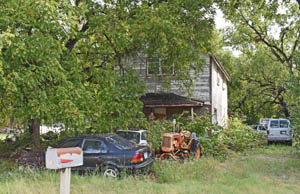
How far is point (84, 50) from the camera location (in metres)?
15.1

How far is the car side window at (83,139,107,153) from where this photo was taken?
10555 millimetres

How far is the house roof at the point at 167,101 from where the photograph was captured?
1890 cm

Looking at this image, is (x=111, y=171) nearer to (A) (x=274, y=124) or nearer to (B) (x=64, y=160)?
(B) (x=64, y=160)

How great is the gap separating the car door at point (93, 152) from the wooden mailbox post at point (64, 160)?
4606 mm

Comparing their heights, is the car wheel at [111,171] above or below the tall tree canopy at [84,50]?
below

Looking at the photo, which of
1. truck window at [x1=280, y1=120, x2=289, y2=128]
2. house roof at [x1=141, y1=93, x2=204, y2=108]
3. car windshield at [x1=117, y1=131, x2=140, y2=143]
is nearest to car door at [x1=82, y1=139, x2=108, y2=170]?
car windshield at [x1=117, y1=131, x2=140, y2=143]

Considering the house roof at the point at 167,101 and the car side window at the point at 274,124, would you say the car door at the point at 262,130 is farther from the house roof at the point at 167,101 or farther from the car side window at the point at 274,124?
the house roof at the point at 167,101

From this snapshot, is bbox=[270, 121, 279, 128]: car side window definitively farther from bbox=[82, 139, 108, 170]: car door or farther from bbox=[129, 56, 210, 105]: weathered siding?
bbox=[82, 139, 108, 170]: car door

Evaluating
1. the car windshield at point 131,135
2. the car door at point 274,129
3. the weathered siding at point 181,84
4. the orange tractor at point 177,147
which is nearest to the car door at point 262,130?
the car door at point 274,129

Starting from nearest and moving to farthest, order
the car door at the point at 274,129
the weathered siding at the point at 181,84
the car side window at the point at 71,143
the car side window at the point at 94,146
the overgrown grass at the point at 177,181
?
1. the overgrown grass at the point at 177,181
2. the car side window at the point at 94,146
3. the car side window at the point at 71,143
4. the weathered siding at the point at 181,84
5. the car door at the point at 274,129

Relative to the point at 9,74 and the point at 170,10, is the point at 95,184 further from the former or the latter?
the point at 170,10

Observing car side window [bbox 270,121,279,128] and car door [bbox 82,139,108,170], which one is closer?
car door [bbox 82,139,108,170]

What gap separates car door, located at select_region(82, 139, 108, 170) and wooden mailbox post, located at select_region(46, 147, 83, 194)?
4.61m

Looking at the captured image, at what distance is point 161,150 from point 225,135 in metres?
5.15
